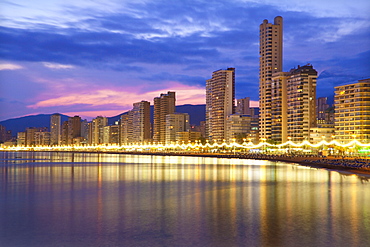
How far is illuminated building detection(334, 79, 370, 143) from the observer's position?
138m

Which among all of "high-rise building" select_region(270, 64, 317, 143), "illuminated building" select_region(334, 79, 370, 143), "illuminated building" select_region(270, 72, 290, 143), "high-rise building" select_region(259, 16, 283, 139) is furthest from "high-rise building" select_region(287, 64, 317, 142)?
"illuminated building" select_region(334, 79, 370, 143)

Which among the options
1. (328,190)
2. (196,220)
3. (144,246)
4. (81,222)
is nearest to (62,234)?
(81,222)

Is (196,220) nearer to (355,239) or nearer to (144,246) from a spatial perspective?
(144,246)

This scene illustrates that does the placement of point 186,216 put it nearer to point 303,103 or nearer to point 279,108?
point 303,103

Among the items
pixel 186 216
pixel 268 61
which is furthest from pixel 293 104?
pixel 186 216

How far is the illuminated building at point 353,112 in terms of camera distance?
138 m

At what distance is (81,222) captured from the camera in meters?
25.9

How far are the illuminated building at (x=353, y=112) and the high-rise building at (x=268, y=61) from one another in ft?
111

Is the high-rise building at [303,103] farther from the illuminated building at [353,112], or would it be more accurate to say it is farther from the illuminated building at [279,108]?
the illuminated building at [353,112]

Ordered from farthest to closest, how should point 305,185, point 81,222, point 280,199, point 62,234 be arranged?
1. point 305,185
2. point 280,199
3. point 81,222
4. point 62,234

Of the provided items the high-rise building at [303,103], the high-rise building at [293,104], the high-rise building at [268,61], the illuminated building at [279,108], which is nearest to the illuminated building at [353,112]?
the high-rise building at [303,103]

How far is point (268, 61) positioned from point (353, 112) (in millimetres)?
46002

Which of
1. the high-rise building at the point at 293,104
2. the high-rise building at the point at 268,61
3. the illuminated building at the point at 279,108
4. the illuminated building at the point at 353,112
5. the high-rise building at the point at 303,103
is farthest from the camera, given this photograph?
the high-rise building at the point at 268,61

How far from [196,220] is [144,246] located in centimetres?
670
